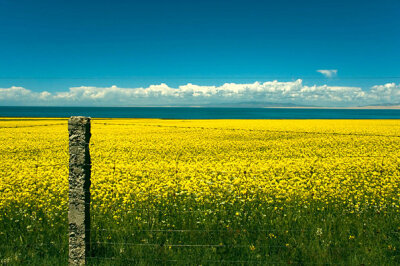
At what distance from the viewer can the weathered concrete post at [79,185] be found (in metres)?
4.16

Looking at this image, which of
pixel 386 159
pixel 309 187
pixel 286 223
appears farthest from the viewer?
pixel 386 159

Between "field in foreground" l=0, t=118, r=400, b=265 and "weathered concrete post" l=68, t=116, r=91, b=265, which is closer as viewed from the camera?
"weathered concrete post" l=68, t=116, r=91, b=265

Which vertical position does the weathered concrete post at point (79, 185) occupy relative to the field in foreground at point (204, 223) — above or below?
above

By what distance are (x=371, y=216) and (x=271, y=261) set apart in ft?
9.91

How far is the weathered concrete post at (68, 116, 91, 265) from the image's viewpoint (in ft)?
13.6

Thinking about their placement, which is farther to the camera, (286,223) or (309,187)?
(309,187)

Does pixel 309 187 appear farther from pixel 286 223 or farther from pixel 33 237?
pixel 33 237

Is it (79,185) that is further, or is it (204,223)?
(204,223)

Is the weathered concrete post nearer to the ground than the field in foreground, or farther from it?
farther from it

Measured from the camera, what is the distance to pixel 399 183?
9.04 metres

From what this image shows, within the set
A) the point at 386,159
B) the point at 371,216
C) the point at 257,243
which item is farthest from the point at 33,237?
the point at 386,159

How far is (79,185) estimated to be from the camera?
13.8 feet

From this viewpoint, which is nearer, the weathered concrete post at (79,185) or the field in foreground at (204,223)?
the weathered concrete post at (79,185)

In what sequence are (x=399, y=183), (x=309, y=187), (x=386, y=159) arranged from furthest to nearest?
(x=386, y=159) < (x=399, y=183) < (x=309, y=187)
